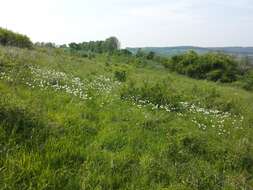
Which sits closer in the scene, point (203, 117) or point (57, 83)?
point (203, 117)

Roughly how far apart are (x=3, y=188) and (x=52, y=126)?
178cm

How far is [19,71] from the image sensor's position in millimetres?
8695

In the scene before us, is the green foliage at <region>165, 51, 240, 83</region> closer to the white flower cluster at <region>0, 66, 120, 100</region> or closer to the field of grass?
the white flower cluster at <region>0, 66, 120, 100</region>

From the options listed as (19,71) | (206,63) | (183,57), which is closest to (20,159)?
(19,71)

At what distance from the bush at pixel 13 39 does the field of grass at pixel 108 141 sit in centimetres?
876

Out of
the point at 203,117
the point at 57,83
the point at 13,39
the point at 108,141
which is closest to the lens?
the point at 108,141

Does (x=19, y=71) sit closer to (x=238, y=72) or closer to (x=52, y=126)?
(x=52, y=126)

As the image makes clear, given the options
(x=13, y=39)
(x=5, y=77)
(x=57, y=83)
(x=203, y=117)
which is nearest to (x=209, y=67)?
(x=13, y=39)

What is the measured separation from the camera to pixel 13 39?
18219mm

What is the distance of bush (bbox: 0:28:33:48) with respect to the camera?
1744 centimetres

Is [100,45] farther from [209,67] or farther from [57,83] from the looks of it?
[57,83]

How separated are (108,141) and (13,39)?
45.4ft

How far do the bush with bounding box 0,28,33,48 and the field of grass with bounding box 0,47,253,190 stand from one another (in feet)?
28.7

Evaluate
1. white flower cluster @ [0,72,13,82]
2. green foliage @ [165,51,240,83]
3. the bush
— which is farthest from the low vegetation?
green foliage @ [165,51,240,83]
